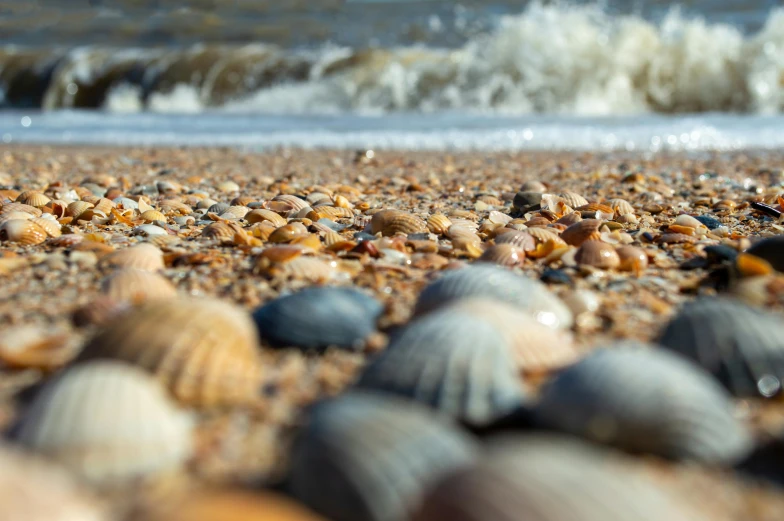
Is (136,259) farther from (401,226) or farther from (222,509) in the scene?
(222,509)

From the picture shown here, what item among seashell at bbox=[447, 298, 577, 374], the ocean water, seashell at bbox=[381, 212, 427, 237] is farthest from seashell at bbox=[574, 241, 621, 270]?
the ocean water

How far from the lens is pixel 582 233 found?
2.71 m

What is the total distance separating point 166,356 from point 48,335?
0.50 m

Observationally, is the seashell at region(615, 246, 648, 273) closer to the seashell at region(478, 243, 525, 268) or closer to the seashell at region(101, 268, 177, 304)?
the seashell at region(478, 243, 525, 268)

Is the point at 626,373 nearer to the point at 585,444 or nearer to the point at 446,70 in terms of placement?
the point at 585,444

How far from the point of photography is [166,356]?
1.35 meters

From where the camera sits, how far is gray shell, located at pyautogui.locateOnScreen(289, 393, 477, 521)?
100 centimetres

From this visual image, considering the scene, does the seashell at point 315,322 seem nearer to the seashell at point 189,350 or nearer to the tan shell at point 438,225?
the seashell at point 189,350

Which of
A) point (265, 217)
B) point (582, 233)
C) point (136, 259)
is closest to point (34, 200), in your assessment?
point (265, 217)

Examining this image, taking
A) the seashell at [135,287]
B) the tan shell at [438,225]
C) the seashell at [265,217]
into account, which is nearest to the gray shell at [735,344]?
the seashell at [135,287]

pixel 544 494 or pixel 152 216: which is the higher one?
pixel 544 494

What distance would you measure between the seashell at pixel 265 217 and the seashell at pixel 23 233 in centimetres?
80

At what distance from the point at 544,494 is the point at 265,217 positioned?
2.38m

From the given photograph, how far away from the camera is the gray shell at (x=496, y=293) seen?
1785 mm
